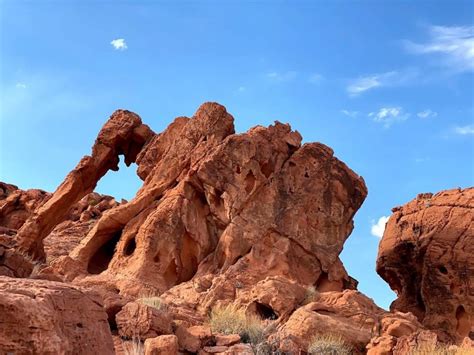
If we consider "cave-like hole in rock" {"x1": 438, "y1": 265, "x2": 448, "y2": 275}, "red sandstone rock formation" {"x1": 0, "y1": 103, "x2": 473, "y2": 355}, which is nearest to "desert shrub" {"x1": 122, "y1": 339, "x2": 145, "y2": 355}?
"red sandstone rock formation" {"x1": 0, "y1": 103, "x2": 473, "y2": 355}

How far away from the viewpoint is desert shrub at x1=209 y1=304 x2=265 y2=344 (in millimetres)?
13102

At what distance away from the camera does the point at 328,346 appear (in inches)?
517

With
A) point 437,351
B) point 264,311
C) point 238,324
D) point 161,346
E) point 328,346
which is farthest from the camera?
point 264,311

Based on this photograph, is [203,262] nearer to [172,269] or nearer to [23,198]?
[172,269]

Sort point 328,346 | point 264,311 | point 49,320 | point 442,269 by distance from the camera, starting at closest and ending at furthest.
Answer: point 49,320
point 328,346
point 264,311
point 442,269

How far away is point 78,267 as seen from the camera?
21.8m

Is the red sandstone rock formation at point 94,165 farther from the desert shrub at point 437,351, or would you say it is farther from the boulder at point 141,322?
the desert shrub at point 437,351

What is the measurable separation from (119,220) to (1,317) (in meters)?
17.9

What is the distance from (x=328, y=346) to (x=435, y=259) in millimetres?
10446

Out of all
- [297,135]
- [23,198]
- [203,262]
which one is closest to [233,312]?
[203,262]

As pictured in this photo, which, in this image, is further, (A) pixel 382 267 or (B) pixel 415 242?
(A) pixel 382 267

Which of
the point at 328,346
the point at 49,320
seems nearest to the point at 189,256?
the point at 328,346

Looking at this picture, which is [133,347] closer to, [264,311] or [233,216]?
[264,311]

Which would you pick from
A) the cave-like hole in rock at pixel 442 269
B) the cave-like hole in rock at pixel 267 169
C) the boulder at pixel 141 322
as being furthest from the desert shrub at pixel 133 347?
the cave-like hole in rock at pixel 442 269
